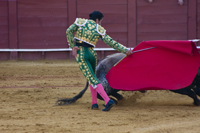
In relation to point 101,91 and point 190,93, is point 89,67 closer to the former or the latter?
point 101,91

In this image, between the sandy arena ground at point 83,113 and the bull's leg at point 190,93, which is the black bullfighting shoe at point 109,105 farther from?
the bull's leg at point 190,93

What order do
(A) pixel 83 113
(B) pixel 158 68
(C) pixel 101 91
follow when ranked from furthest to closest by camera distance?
(B) pixel 158 68 < (C) pixel 101 91 < (A) pixel 83 113

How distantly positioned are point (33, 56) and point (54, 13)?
3.79 feet

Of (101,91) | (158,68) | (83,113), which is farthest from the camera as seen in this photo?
(158,68)

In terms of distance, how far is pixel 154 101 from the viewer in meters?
3.76

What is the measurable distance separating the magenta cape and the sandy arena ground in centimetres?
24

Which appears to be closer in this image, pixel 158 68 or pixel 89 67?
pixel 89 67

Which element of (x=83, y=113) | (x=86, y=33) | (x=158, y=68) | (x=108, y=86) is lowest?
(x=83, y=113)

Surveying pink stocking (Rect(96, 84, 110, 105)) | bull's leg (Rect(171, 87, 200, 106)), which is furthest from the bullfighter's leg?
bull's leg (Rect(171, 87, 200, 106))

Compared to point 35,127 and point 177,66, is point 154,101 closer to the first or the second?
point 177,66

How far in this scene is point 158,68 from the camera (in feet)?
11.1

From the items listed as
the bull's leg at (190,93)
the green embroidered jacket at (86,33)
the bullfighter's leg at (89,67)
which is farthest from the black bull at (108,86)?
the green embroidered jacket at (86,33)

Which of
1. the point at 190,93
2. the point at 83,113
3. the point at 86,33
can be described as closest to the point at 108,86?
the point at 83,113

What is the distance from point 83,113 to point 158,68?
3.02ft
